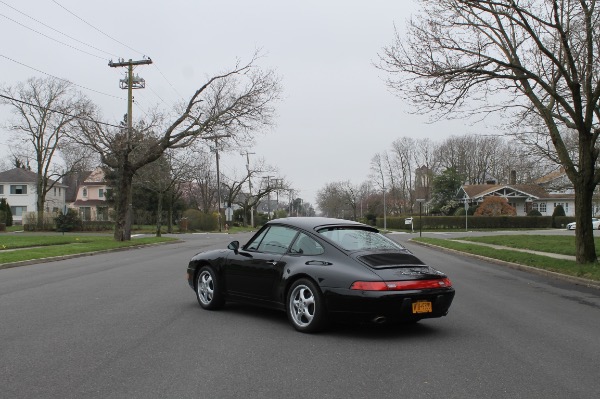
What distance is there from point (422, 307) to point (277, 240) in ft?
7.42

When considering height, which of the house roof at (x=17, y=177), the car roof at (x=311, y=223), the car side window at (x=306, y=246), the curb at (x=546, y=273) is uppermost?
the house roof at (x=17, y=177)

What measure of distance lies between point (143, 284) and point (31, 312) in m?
3.51

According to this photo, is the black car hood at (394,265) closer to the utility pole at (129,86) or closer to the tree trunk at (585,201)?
the tree trunk at (585,201)

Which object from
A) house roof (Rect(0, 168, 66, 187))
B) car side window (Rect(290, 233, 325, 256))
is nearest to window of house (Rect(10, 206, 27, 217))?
house roof (Rect(0, 168, 66, 187))

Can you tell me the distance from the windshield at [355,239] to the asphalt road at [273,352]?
3.52 ft

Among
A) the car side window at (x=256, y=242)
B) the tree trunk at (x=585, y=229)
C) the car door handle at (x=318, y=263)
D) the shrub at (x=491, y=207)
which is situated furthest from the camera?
the shrub at (x=491, y=207)

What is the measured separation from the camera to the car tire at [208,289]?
8500 mm

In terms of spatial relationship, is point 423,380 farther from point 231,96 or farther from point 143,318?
point 231,96

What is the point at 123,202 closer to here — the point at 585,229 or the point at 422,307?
the point at 585,229

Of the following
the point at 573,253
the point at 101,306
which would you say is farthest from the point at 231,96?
the point at 101,306

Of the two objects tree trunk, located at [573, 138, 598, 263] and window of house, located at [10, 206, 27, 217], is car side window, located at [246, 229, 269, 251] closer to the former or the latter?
tree trunk, located at [573, 138, 598, 263]

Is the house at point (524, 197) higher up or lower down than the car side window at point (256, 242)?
higher up

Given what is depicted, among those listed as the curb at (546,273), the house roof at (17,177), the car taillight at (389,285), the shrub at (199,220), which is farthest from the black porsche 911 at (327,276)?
the house roof at (17,177)

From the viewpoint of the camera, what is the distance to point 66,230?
164 feet
